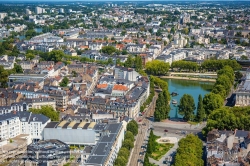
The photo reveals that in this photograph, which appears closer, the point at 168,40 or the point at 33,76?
the point at 33,76

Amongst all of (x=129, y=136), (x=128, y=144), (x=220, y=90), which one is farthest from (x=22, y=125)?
(x=220, y=90)

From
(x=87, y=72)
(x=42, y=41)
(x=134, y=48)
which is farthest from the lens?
(x=42, y=41)

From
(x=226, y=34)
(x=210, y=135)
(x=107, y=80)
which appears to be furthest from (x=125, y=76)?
(x=226, y=34)

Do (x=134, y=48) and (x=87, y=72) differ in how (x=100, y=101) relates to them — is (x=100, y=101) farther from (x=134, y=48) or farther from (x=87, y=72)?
(x=134, y=48)

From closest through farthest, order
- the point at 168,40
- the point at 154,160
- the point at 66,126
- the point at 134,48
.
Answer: the point at 154,160
the point at 66,126
the point at 134,48
the point at 168,40

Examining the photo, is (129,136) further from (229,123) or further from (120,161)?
(229,123)

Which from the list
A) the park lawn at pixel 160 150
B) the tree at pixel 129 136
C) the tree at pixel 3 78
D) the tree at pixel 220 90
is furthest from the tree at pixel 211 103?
the tree at pixel 3 78

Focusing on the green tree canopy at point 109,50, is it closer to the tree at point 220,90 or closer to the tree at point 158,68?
the tree at point 158,68

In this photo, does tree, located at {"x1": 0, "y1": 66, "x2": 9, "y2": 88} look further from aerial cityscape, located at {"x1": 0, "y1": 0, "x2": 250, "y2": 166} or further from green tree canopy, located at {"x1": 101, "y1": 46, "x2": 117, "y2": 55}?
green tree canopy, located at {"x1": 101, "y1": 46, "x2": 117, "y2": 55}
